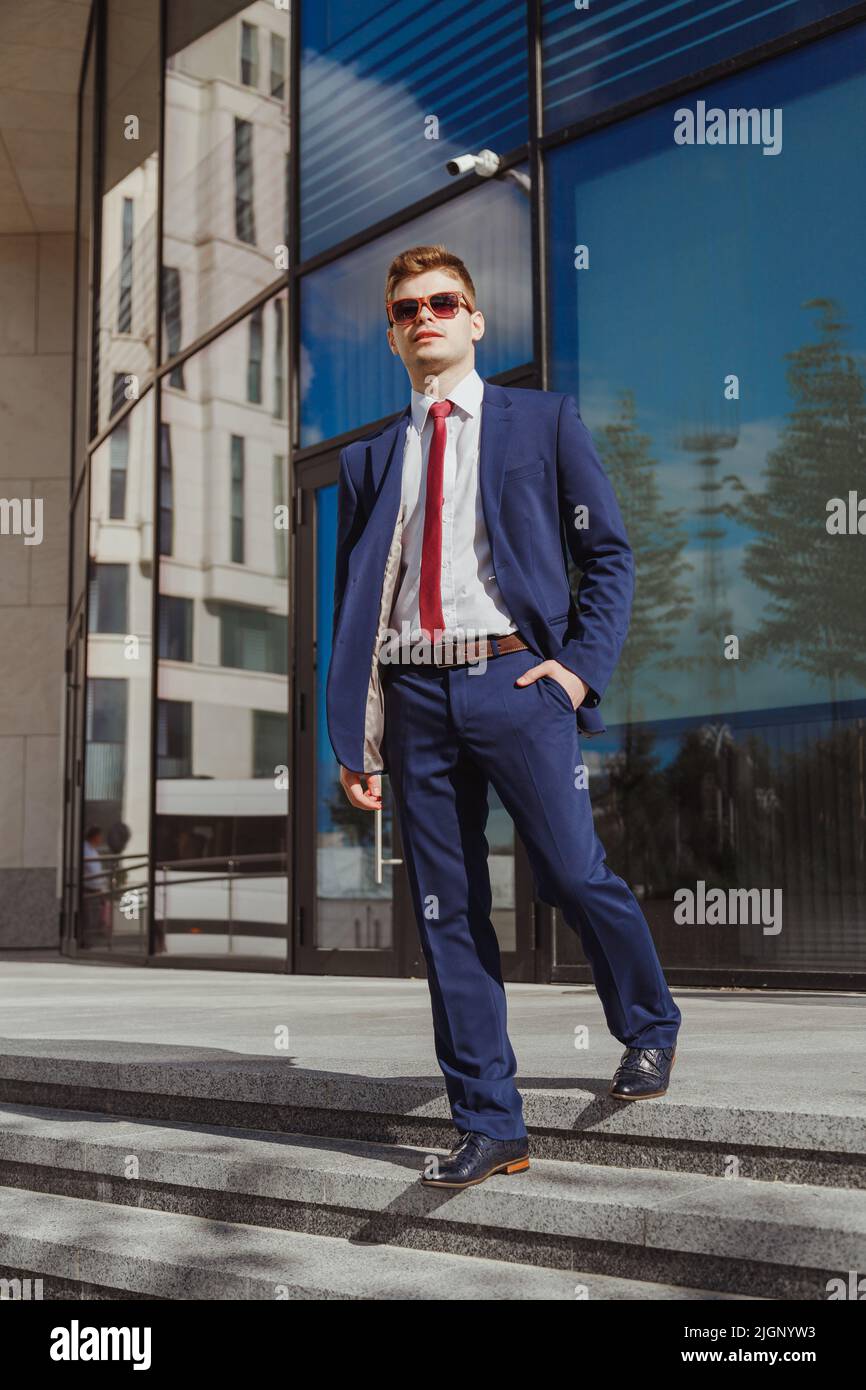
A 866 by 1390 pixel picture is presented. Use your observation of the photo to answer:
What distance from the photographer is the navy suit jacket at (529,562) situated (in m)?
3.16

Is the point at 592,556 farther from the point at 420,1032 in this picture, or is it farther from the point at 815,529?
the point at 815,529

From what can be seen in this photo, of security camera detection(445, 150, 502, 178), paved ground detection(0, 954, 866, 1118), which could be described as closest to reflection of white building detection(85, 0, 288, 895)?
security camera detection(445, 150, 502, 178)

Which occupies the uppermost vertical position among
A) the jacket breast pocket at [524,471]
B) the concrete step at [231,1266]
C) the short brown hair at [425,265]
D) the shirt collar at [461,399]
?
the short brown hair at [425,265]

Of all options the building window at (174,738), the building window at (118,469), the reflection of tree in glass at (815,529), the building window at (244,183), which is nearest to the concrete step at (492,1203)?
the reflection of tree in glass at (815,529)

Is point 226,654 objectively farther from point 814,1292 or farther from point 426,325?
point 814,1292

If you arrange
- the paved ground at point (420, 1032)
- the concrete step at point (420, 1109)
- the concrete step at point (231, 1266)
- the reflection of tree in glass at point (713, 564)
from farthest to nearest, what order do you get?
1. the reflection of tree in glass at point (713, 564)
2. the paved ground at point (420, 1032)
3. the concrete step at point (420, 1109)
4. the concrete step at point (231, 1266)

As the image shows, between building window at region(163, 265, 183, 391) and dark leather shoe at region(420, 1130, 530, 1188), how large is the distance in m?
9.93

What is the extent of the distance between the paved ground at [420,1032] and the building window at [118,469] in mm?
5784

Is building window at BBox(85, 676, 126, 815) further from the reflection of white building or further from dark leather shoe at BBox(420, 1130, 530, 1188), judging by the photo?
dark leather shoe at BBox(420, 1130, 530, 1188)

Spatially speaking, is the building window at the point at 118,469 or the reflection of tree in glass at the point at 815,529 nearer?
the reflection of tree in glass at the point at 815,529

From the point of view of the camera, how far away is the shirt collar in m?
3.34

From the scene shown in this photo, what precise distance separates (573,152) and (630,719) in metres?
3.23

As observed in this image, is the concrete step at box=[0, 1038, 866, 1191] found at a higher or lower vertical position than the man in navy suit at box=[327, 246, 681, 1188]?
lower

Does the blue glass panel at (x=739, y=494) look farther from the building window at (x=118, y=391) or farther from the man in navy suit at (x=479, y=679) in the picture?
the building window at (x=118, y=391)
